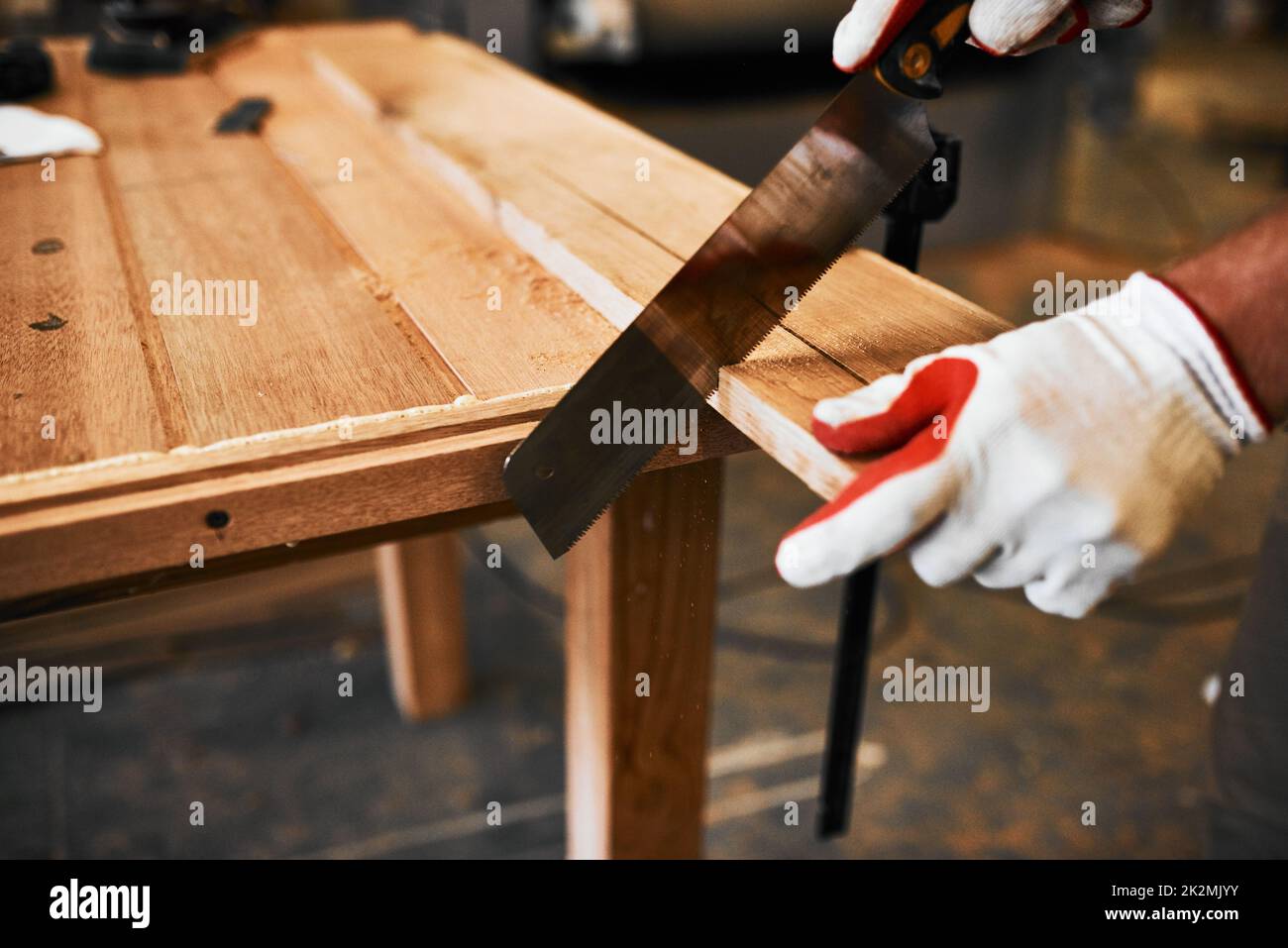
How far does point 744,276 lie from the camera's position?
1.96 ft

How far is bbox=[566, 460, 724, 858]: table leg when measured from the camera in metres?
0.81

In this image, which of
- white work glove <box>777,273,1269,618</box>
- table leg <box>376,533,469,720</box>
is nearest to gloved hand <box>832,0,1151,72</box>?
white work glove <box>777,273,1269,618</box>

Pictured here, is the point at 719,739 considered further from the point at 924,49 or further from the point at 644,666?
the point at 924,49

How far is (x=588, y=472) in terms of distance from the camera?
0.57 metres

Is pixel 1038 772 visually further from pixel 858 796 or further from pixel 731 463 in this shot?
pixel 731 463

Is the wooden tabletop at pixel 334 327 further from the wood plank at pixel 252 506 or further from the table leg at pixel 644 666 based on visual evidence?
the table leg at pixel 644 666

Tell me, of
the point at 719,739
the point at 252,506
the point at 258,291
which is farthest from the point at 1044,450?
the point at 719,739

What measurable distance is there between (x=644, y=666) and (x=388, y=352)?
1.20ft

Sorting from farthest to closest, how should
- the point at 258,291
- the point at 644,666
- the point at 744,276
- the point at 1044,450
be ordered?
the point at 644,666 → the point at 258,291 → the point at 744,276 → the point at 1044,450

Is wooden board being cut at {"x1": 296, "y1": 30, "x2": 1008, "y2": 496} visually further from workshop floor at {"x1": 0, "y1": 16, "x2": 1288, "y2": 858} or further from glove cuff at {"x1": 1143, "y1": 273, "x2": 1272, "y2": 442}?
workshop floor at {"x1": 0, "y1": 16, "x2": 1288, "y2": 858}

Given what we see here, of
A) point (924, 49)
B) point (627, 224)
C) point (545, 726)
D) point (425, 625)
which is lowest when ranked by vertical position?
point (545, 726)

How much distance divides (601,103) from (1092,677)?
158 cm

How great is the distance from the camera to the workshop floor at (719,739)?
52.1 inches

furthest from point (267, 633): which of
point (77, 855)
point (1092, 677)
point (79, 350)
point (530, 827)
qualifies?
point (1092, 677)
